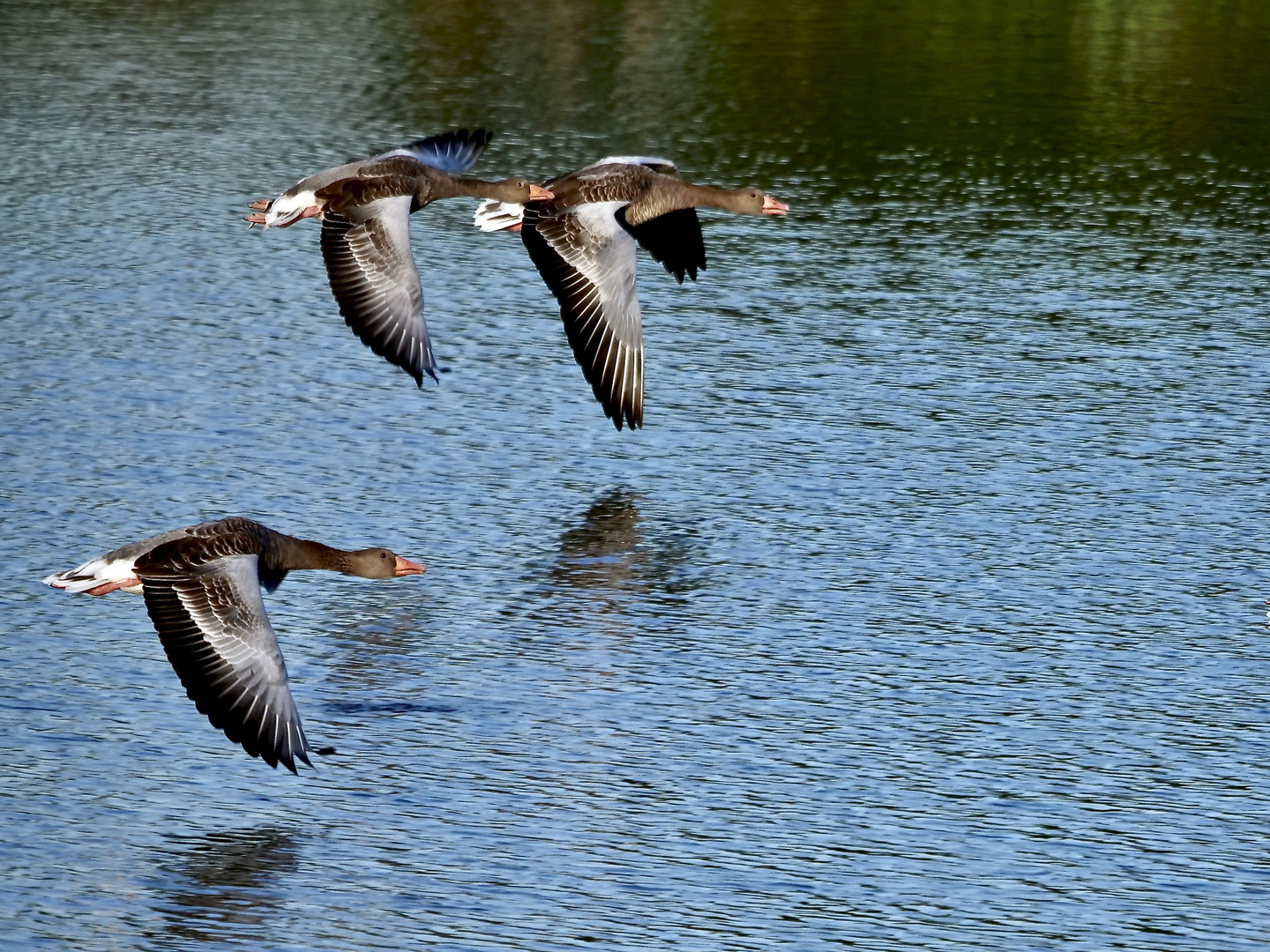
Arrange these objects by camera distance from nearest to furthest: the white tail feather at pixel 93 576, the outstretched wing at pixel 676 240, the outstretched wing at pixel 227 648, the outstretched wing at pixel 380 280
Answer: the outstretched wing at pixel 227 648, the white tail feather at pixel 93 576, the outstretched wing at pixel 380 280, the outstretched wing at pixel 676 240

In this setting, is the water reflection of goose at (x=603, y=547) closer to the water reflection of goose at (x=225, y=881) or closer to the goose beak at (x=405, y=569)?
the goose beak at (x=405, y=569)

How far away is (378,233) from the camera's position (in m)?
18.5

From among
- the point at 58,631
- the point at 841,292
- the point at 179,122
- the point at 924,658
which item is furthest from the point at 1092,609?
the point at 179,122

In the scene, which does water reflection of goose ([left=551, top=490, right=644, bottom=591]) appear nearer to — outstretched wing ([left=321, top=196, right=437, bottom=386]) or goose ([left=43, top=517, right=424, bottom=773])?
outstretched wing ([left=321, top=196, right=437, bottom=386])

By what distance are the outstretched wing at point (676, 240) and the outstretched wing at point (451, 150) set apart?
175 cm

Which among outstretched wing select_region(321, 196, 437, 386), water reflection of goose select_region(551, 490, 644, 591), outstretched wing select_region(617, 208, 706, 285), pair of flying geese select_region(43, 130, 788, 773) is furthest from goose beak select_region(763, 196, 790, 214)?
outstretched wing select_region(321, 196, 437, 386)

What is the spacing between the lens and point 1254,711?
17.0 metres

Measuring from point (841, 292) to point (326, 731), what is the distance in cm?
1443

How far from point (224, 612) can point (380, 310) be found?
4.13 meters

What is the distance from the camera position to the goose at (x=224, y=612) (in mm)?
14133

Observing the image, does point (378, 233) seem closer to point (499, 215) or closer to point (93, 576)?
point (499, 215)

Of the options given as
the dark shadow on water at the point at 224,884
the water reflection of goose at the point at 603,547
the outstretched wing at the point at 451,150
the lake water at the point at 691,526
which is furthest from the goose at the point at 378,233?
the dark shadow on water at the point at 224,884

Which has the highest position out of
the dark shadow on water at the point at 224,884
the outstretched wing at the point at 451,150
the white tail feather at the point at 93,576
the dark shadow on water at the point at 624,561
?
the outstretched wing at the point at 451,150

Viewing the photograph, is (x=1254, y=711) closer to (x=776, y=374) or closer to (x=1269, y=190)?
(x=776, y=374)
